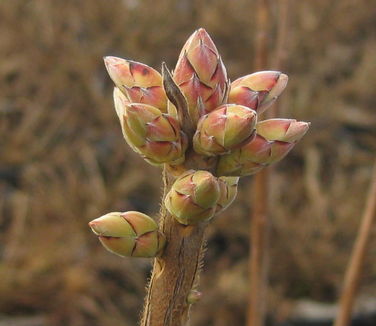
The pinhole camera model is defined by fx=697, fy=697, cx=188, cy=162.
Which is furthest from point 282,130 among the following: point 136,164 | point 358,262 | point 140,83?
point 136,164

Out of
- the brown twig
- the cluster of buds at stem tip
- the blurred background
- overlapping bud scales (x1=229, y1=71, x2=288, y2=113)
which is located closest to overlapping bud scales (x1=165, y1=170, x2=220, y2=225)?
the cluster of buds at stem tip

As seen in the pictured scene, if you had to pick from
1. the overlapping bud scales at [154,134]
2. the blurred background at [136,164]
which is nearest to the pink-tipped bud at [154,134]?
the overlapping bud scales at [154,134]

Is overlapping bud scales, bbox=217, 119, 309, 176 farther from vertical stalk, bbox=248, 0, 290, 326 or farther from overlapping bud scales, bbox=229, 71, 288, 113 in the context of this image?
vertical stalk, bbox=248, 0, 290, 326

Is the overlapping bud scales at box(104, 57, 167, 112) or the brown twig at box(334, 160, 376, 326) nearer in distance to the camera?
the overlapping bud scales at box(104, 57, 167, 112)

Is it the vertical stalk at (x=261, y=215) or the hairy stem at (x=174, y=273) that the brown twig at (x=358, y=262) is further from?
the hairy stem at (x=174, y=273)

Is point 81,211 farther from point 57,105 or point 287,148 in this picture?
point 287,148

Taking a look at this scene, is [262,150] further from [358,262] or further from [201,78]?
[358,262]
